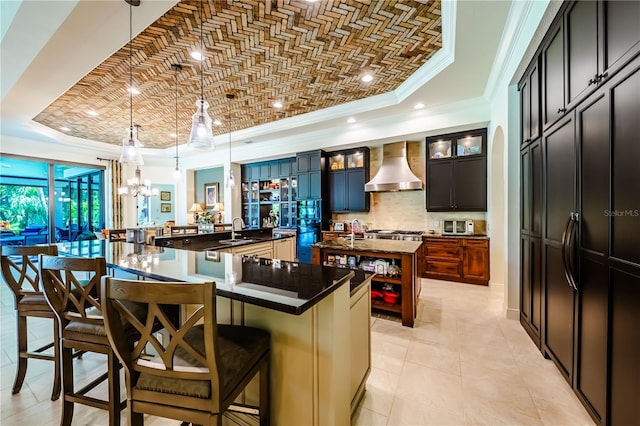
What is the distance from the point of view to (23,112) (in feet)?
13.9

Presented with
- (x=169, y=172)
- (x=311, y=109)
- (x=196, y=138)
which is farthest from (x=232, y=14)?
(x=169, y=172)

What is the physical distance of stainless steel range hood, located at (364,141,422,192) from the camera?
505 cm

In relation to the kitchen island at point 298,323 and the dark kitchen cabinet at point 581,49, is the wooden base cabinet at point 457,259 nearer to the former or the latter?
the dark kitchen cabinet at point 581,49

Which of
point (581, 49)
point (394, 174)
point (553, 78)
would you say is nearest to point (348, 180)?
Result: point (394, 174)

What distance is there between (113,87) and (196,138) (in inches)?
104

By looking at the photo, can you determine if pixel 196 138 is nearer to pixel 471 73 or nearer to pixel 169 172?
pixel 471 73

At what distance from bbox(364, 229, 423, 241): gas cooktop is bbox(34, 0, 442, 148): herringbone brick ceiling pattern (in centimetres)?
262

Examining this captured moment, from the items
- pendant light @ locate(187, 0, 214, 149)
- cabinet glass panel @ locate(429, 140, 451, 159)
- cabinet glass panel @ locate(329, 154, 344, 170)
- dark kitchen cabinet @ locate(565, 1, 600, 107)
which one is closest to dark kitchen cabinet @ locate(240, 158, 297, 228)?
cabinet glass panel @ locate(329, 154, 344, 170)

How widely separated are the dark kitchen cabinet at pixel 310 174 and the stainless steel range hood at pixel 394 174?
110 centimetres

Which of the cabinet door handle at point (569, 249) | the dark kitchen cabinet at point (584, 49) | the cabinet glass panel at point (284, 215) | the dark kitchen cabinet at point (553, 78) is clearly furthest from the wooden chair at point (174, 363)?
the cabinet glass panel at point (284, 215)

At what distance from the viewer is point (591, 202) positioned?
1.52 meters

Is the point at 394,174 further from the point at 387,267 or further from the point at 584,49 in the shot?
the point at 584,49

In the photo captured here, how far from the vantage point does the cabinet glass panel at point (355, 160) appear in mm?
5691

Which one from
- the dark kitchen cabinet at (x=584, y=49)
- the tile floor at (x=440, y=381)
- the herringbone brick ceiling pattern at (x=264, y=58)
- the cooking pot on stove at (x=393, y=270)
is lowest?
the tile floor at (x=440, y=381)
